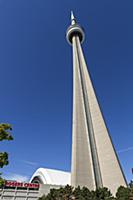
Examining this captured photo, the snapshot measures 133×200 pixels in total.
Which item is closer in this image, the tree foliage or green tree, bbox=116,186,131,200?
green tree, bbox=116,186,131,200

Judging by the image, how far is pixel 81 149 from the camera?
4412cm

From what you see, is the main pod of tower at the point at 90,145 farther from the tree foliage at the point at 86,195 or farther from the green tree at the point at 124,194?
the tree foliage at the point at 86,195

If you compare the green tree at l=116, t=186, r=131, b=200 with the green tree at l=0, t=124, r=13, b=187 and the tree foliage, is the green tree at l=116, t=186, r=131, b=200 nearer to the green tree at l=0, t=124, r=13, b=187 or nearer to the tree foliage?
the tree foliage

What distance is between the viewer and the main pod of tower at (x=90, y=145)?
39188 mm

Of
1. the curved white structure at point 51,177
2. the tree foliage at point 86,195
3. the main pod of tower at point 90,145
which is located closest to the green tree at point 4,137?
the tree foliage at point 86,195

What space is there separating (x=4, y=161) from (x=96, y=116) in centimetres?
4173

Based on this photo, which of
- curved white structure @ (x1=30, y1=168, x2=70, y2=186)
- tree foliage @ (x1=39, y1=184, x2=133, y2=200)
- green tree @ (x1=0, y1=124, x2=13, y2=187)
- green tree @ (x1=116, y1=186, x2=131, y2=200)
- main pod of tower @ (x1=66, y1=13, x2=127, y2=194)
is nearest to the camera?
green tree @ (x1=0, y1=124, x2=13, y2=187)

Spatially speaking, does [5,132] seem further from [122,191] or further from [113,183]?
[113,183]

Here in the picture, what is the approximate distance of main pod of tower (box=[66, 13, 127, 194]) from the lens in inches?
1543

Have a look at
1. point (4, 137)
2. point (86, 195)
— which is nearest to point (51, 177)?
point (86, 195)

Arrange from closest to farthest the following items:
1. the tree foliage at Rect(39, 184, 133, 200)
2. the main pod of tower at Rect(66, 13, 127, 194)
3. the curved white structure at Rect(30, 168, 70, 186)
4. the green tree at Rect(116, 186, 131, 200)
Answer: the green tree at Rect(116, 186, 131, 200) → the tree foliage at Rect(39, 184, 133, 200) → the main pod of tower at Rect(66, 13, 127, 194) → the curved white structure at Rect(30, 168, 70, 186)

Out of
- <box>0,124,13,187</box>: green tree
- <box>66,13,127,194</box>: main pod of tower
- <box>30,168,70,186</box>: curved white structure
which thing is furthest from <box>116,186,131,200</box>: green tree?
<box>30,168,70,186</box>: curved white structure

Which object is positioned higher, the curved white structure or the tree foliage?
the curved white structure

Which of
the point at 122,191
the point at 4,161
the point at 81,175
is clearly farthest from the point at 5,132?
the point at 81,175
